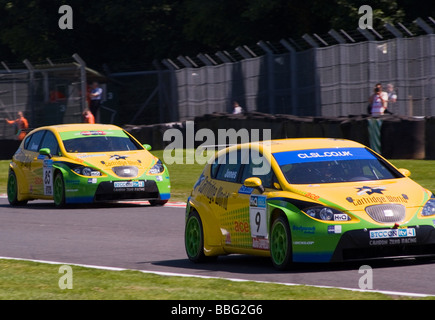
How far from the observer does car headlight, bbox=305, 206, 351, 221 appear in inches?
400

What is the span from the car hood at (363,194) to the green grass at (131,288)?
1.33 m

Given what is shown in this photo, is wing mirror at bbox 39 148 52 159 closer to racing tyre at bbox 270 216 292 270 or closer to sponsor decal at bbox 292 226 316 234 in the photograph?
racing tyre at bbox 270 216 292 270

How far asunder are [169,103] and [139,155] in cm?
2102

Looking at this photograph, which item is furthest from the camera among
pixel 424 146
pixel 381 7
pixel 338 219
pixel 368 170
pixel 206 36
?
pixel 206 36

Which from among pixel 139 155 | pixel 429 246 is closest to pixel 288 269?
pixel 429 246

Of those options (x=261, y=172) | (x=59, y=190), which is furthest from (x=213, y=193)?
(x=59, y=190)

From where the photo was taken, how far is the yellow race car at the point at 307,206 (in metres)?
10.1

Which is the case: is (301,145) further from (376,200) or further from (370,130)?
(370,130)

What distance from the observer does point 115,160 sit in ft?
61.7

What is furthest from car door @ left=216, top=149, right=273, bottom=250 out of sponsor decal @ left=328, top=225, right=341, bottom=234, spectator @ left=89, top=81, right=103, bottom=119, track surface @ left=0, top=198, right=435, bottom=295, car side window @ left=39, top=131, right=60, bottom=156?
spectator @ left=89, top=81, right=103, bottom=119

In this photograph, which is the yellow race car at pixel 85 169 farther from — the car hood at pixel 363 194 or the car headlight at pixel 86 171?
the car hood at pixel 363 194

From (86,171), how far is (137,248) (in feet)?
18.7

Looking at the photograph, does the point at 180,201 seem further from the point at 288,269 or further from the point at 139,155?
the point at 288,269

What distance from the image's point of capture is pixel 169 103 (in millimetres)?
40062
